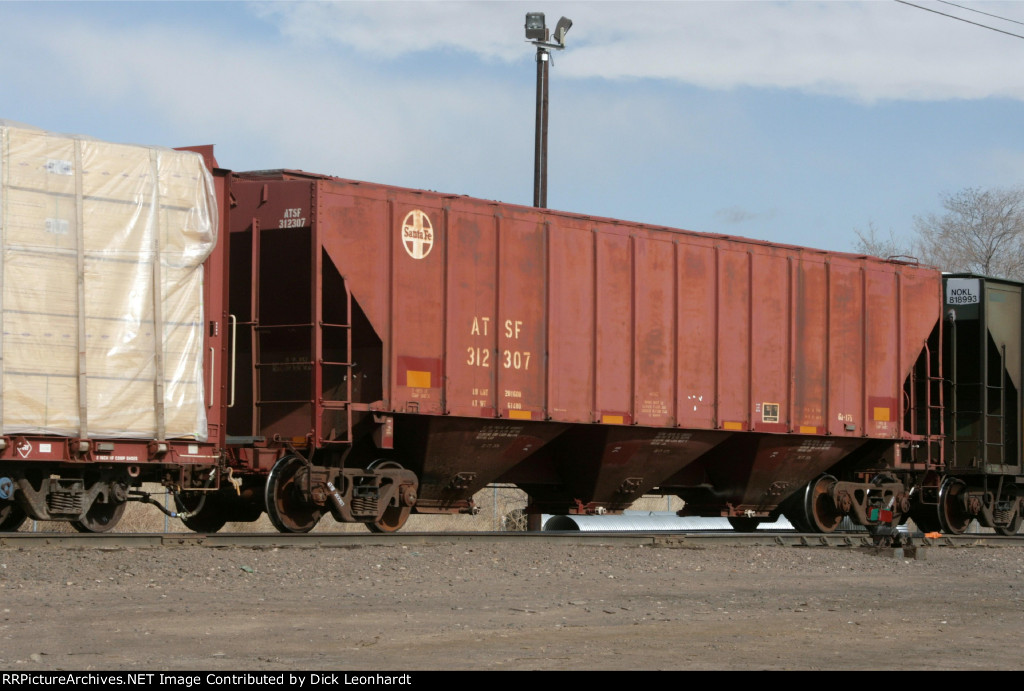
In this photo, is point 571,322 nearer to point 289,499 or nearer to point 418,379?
point 418,379

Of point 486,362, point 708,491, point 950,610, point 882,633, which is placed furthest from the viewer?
point 708,491

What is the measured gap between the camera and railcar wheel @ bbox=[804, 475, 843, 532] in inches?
753

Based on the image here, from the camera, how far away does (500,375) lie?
1559cm

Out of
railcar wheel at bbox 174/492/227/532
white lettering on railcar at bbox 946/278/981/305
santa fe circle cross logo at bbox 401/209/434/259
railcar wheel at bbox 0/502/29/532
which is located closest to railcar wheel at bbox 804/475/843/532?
white lettering on railcar at bbox 946/278/981/305

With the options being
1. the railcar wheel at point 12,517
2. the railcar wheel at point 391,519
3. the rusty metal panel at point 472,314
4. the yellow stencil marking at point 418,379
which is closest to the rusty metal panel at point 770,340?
the rusty metal panel at point 472,314

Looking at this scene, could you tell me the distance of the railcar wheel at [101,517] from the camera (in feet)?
43.9

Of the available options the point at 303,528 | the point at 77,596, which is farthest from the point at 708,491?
the point at 77,596

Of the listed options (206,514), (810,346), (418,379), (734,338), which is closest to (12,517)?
(206,514)

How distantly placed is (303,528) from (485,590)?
Answer: 4.46 metres

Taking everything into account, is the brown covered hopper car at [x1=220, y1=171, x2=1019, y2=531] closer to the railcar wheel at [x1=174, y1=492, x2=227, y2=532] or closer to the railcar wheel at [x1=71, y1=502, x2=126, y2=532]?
the railcar wheel at [x1=174, y1=492, x2=227, y2=532]

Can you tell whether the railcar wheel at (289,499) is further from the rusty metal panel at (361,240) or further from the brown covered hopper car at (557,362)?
the rusty metal panel at (361,240)

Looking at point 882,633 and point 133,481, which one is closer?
point 882,633

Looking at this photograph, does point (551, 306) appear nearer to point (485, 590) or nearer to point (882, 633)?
point (485, 590)

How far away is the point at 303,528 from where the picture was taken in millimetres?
14812
